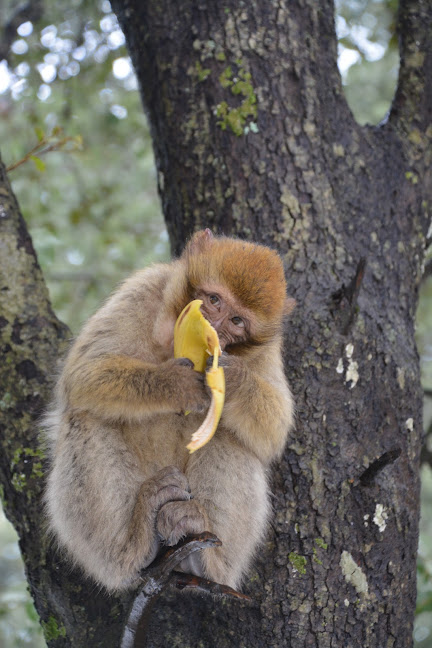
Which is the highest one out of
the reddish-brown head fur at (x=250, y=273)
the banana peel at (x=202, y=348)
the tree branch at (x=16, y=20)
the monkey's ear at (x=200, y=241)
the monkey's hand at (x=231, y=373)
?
the tree branch at (x=16, y=20)

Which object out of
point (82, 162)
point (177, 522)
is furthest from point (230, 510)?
point (82, 162)

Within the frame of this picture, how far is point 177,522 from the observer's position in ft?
9.96

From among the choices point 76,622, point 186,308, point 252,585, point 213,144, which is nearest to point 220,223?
point 213,144

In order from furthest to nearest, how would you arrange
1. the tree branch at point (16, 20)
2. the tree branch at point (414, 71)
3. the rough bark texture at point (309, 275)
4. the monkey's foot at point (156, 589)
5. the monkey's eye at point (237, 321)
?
the tree branch at point (16, 20) → the tree branch at point (414, 71) → the monkey's eye at point (237, 321) → the rough bark texture at point (309, 275) → the monkey's foot at point (156, 589)

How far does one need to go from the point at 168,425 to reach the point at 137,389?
0.35 metres

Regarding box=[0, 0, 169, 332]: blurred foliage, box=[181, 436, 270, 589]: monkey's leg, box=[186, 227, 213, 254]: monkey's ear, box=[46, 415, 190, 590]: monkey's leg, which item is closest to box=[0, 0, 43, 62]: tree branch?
box=[0, 0, 169, 332]: blurred foliage

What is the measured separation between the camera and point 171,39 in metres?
3.94

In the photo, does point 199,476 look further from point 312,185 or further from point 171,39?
point 171,39

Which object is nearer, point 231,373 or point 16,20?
point 231,373

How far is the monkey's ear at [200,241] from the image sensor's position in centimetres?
341

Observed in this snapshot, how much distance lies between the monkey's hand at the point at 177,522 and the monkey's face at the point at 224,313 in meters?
0.81

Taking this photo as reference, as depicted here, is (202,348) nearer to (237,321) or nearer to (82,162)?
(237,321)

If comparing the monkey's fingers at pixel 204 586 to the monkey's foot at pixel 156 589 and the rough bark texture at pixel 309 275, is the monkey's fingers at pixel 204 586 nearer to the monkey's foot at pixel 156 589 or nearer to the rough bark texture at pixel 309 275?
the monkey's foot at pixel 156 589

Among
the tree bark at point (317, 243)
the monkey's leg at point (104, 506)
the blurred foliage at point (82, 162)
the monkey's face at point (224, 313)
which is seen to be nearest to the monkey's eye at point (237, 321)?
the monkey's face at point (224, 313)
